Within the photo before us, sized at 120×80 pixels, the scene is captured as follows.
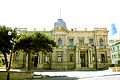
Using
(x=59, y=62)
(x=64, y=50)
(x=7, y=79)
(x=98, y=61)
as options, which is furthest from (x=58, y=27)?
(x=7, y=79)

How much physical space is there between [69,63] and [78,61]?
111 inches

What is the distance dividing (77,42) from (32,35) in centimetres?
1852

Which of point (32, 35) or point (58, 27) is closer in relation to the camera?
point (32, 35)

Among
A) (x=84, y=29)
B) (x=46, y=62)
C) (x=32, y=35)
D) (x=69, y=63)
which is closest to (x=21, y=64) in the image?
(x=46, y=62)

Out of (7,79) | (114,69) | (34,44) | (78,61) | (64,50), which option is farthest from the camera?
(64,50)

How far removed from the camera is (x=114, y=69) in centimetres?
2438

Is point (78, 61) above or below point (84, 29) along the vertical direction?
below

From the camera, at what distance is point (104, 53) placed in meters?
33.7

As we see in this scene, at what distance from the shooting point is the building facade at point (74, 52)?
3253 cm

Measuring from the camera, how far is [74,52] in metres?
34.1

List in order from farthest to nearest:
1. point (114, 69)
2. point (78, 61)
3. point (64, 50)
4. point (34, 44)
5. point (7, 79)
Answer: point (64, 50) → point (78, 61) → point (114, 69) → point (34, 44) → point (7, 79)

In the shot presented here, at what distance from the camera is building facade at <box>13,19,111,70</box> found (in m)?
32.5

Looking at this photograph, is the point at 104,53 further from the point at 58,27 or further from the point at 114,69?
the point at 58,27

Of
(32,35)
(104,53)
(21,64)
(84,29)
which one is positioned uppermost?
(84,29)
